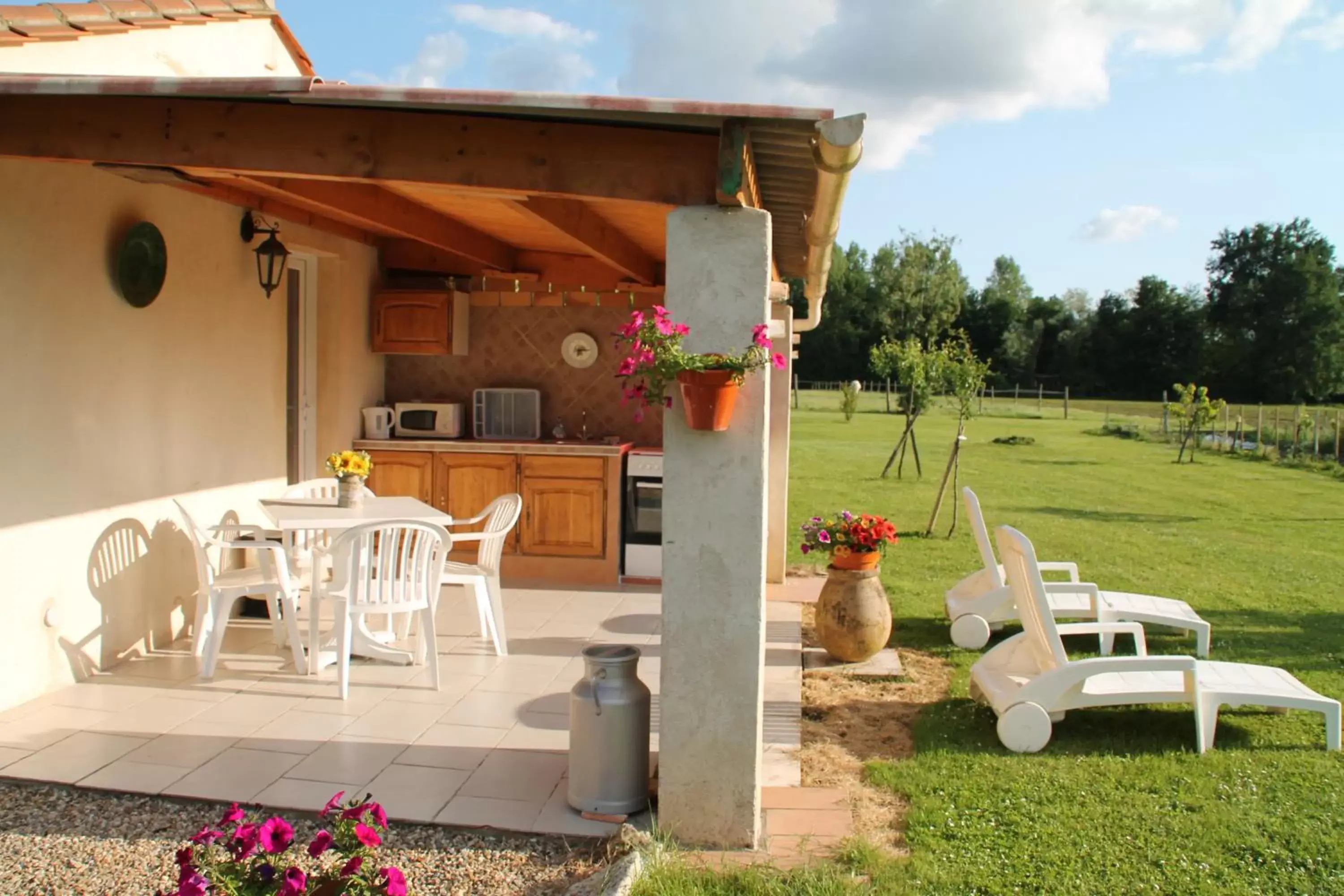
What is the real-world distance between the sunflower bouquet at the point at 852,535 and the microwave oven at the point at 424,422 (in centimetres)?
345

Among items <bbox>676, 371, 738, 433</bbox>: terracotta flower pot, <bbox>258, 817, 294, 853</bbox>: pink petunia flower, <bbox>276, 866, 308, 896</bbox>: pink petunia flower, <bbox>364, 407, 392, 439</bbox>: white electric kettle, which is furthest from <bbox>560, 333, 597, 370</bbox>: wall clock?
<bbox>276, 866, 308, 896</bbox>: pink petunia flower

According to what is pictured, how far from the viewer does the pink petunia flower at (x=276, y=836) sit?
79.9 inches

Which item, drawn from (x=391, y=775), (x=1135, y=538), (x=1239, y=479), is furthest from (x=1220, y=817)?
(x=1239, y=479)

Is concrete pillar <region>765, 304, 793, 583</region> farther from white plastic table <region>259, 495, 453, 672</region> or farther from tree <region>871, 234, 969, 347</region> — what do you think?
tree <region>871, 234, 969, 347</region>

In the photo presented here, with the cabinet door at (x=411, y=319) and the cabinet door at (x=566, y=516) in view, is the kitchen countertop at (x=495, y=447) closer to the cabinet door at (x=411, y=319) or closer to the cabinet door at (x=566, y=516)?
the cabinet door at (x=566, y=516)

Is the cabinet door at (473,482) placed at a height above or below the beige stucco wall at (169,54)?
below

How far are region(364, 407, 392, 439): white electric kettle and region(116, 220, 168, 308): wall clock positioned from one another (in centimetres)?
271

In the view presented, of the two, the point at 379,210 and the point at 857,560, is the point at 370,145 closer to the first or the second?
the point at 379,210

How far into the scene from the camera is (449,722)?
15.3ft

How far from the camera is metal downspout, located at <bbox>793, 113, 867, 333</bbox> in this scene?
2914mm

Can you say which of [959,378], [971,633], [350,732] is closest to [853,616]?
[971,633]

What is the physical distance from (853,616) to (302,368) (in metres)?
4.33

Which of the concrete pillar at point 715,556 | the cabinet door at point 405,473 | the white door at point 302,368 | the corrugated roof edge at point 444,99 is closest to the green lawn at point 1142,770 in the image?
the concrete pillar at point 715,556

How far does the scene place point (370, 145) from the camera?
11.5 ft
